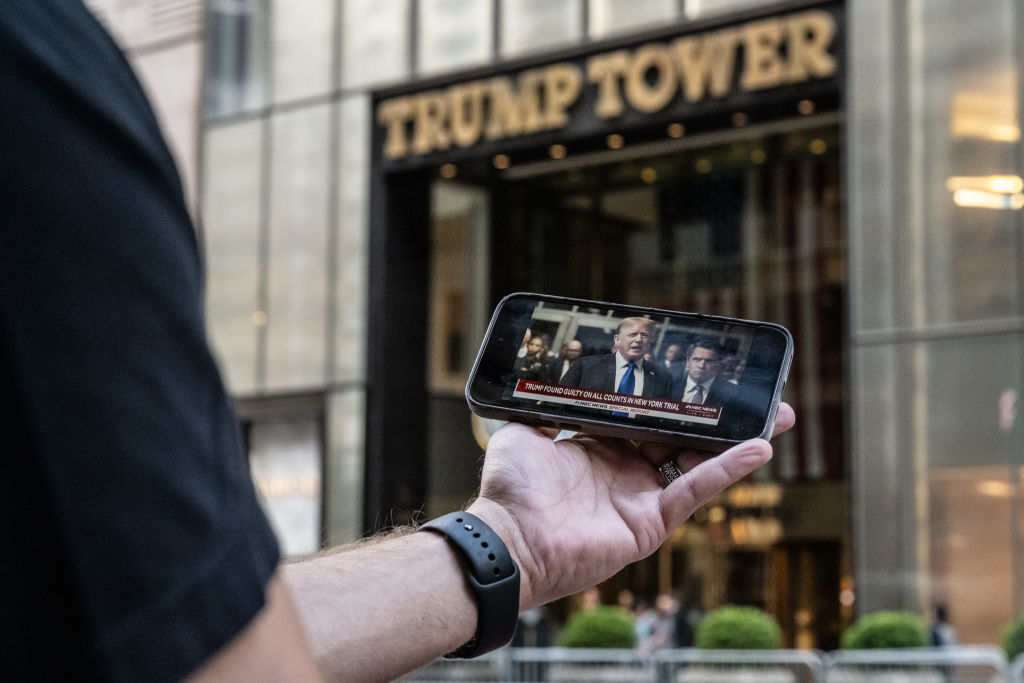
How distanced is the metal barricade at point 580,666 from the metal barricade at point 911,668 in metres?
1.79

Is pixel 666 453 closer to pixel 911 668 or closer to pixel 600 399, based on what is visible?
pixel 600 399

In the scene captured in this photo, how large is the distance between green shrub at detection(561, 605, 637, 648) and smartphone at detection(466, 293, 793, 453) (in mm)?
11961

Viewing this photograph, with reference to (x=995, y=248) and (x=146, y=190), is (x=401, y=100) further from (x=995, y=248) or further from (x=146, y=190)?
(x=146, y=190)

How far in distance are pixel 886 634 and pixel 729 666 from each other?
5.00 ft

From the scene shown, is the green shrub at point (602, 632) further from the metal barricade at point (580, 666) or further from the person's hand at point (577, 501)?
the person's hand at point (577, 501)

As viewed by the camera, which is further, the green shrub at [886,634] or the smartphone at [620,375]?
the green shrub at [886,634]

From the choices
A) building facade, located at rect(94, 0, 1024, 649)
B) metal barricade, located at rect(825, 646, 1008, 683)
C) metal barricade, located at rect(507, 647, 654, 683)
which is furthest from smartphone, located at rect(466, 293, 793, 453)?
building facade, located at rect(94, 0, 1024, 649)

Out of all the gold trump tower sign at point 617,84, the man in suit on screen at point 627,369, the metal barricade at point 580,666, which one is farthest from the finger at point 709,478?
the gold trump tower sign at point 617,84

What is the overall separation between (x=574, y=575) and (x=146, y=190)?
1261mm

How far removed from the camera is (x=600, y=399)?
2033mm

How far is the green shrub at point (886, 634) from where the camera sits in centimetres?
1250

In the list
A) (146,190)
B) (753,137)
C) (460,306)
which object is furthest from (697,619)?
(146,190)

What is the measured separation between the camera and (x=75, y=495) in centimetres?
72

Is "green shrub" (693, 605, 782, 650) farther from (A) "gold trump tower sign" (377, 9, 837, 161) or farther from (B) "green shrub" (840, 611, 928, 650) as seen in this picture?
(A) "gold trump tower sign" (377, 9, 837, 161)
